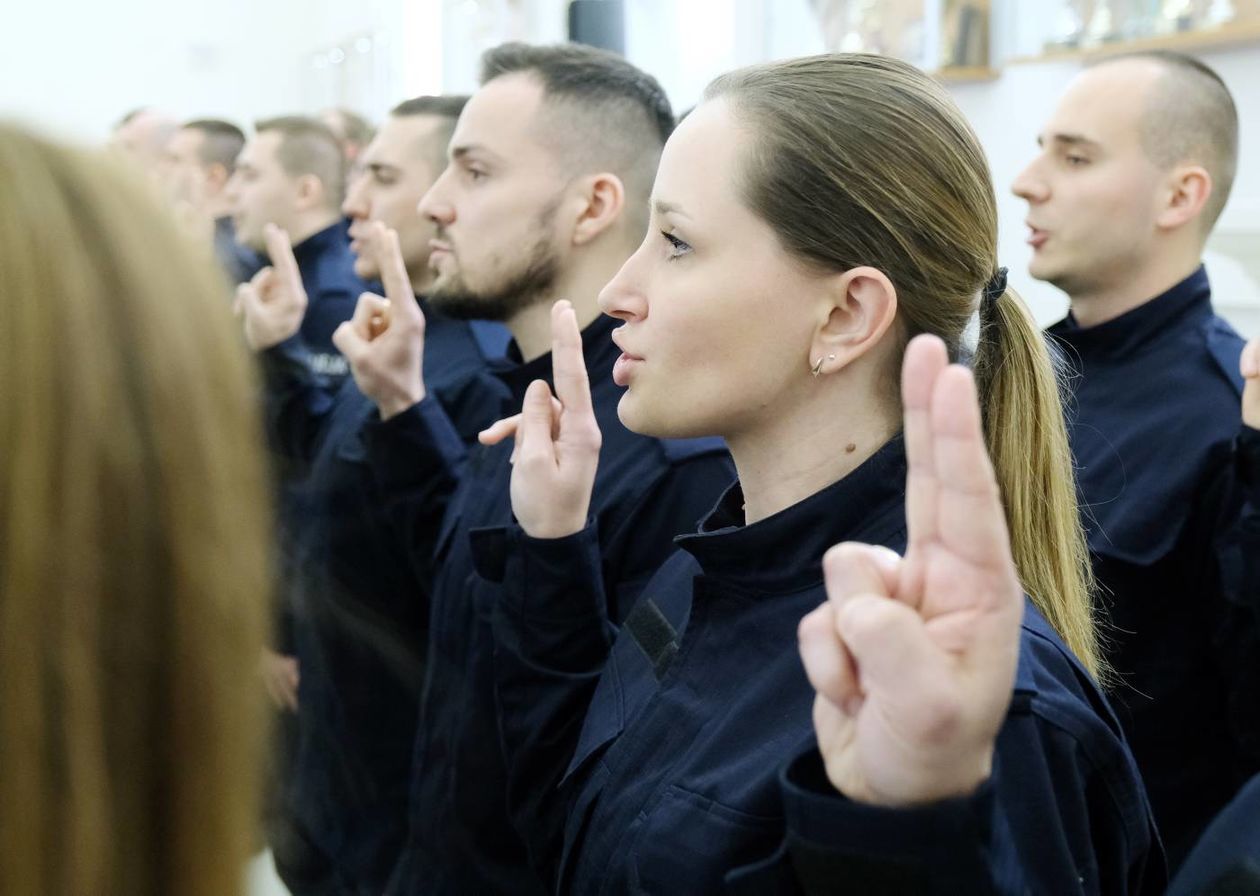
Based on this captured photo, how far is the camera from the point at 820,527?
1.14 meters

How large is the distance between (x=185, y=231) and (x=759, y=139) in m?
0.68

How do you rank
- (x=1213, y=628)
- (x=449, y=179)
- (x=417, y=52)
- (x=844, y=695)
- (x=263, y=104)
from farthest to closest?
1. (x=263, y=104)
2. (x=417, y=52)
3. (x=449, y=179)
4. (x=1213, y=628)
5. (x=844, y=695)

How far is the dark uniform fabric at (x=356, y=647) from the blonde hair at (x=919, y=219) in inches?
50.4

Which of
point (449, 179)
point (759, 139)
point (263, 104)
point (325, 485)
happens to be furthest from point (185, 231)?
point (263, 104)

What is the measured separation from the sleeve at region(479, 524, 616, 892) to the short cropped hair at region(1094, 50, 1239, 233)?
58.8 inches

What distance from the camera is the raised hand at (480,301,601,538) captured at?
1.46m

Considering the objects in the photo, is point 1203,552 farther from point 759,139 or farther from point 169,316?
point 169,316

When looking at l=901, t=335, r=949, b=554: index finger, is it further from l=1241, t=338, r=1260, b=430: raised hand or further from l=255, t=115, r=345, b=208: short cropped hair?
l=255, t=115, r=345, b=208: short cropped hair

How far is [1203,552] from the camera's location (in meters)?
1.94

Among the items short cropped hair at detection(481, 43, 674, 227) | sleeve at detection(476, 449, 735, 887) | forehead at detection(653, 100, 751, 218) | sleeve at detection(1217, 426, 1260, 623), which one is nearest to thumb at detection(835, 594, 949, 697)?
forehead at detection(653, 100, 751, 218)

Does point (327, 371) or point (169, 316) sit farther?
point (327, 371)

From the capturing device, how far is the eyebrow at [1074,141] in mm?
2373

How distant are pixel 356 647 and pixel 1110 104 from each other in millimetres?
1790

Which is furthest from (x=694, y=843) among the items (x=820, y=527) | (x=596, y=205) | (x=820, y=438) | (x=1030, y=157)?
(x=1030, y=157)
